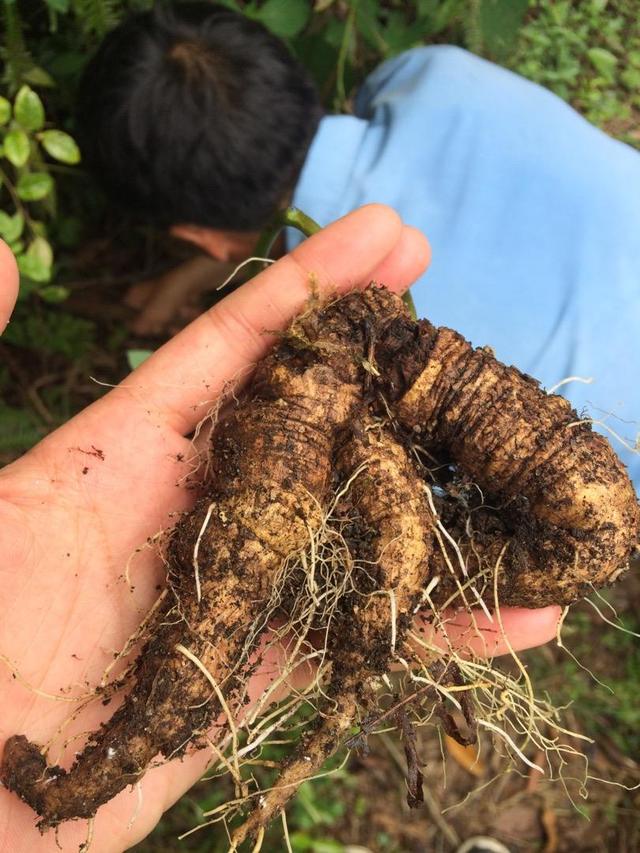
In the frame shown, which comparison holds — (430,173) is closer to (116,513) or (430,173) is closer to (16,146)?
(16,146)

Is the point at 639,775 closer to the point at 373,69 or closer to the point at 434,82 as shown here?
the point at 434,82

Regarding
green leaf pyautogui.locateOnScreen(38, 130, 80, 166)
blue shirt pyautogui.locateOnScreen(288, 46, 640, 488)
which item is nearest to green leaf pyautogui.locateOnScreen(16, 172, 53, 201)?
green leaf pyautogui.locateOnScreen(38, 130, 80, 166)

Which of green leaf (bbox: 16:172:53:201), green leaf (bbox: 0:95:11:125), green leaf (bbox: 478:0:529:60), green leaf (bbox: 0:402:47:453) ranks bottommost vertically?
green leaf (bbox: 0:402:47:453)

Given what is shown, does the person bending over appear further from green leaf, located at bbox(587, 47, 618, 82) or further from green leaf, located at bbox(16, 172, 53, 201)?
green leaf, located at bbox(587, 47, 618, 82)

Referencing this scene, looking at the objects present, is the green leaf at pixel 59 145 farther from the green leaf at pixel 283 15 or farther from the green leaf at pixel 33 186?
the green leaf at pixel 283 15

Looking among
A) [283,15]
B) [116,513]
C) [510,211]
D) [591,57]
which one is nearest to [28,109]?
[283,15]

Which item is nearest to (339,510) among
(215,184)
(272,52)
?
(215,184)
